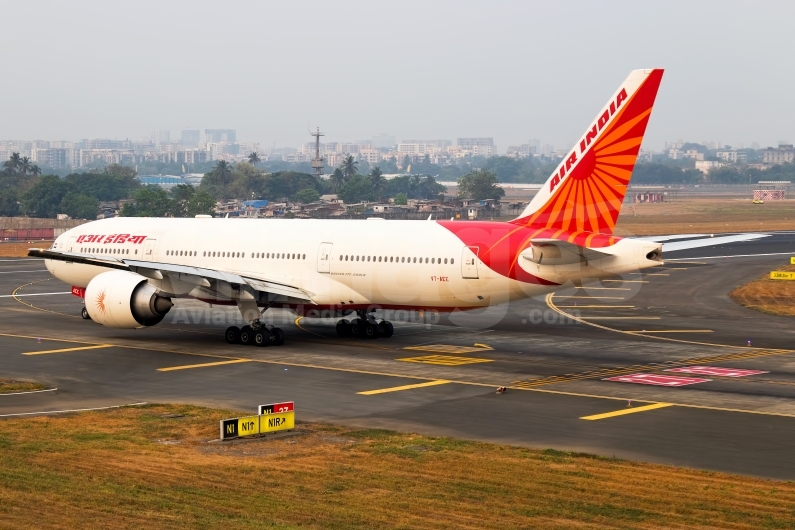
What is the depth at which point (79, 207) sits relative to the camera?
17362 cm

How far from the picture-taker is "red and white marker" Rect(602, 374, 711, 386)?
36562mm

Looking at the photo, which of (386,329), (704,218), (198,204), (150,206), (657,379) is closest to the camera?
(657,379)

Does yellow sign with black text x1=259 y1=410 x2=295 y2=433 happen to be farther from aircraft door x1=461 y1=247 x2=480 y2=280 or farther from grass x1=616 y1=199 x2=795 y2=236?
grass x1=616 y1=199 x2=795 y2=236

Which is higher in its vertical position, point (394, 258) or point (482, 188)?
point (482, 188)

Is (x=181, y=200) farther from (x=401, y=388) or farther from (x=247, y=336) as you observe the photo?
(x=401, y=388)

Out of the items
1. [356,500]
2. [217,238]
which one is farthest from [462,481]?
[217,238]

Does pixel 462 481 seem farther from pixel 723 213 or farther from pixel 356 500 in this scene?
pixel 723 213

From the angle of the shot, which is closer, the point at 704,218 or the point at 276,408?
the point at 276,408

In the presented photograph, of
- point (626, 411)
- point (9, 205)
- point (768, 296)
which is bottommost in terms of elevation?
point (626, 411)

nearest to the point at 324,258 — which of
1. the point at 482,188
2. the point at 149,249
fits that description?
the point at 149,249

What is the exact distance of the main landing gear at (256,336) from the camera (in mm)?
45656

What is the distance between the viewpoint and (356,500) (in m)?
21.4

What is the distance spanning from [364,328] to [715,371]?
1575cm

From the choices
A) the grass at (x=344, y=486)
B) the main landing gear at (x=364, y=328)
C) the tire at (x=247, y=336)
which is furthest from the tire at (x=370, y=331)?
the grass at (x=344, y=486)
